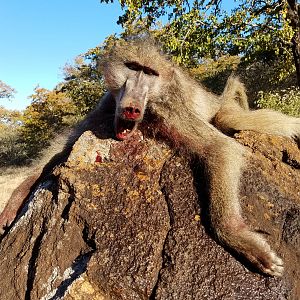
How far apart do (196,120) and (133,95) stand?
53 cm

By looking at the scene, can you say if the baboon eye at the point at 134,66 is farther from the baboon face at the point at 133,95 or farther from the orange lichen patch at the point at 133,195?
the orange lichen patch at the point at 133,195

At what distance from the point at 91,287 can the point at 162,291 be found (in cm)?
38

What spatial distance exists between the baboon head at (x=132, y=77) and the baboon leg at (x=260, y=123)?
2.12ft

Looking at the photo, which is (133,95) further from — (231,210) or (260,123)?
(231,210)

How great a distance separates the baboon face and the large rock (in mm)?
123

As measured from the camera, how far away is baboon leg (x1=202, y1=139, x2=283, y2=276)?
2.27 meters

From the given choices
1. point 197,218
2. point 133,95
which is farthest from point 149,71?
point 197,218

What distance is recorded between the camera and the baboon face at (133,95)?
9.91 ft

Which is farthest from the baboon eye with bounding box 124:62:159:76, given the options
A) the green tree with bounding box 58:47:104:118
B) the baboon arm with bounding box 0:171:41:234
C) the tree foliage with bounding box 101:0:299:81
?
the green tree with bounding box 58:47:104:118

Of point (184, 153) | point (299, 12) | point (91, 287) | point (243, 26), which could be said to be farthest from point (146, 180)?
point (299, 12)

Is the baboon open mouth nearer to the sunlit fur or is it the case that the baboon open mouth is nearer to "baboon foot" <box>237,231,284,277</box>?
the sunlit fur

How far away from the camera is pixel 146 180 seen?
2764 mm

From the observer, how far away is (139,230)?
2451 millimetres

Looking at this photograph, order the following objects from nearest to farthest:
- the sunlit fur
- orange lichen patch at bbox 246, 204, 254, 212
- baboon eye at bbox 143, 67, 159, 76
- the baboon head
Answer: the sunlit fur
orange lichen patch at bbox 246, 204, 254, 212
the baboon head
baboon eye at bbox 143, 67, 159, 76
